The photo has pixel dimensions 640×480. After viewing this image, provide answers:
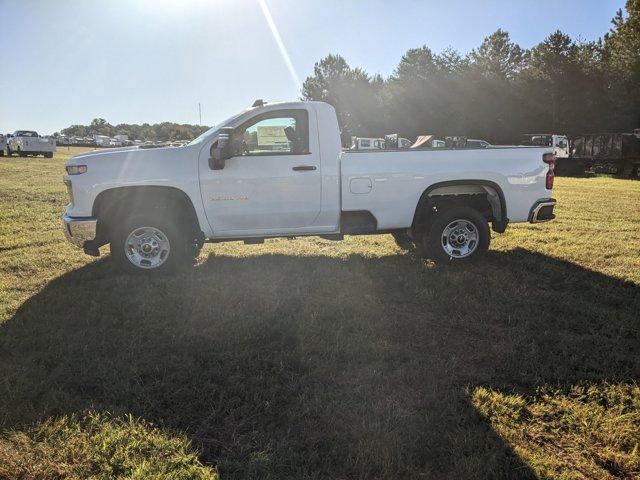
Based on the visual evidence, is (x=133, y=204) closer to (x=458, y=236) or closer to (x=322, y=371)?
(x=322, y=371)

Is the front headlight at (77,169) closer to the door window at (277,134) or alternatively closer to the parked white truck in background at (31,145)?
the door window at (277,134)

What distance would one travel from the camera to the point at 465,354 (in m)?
3.81

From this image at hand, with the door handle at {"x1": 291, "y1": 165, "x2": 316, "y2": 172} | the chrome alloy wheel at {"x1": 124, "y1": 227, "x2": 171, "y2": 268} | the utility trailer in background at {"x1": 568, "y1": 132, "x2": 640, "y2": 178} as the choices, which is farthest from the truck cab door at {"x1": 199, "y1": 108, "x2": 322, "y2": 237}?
the utility trailer in background at {"x1": 568, "y1": 132, "x2": 640, "y2": 178}

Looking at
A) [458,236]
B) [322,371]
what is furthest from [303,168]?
[322,371]

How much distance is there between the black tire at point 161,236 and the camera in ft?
18.4

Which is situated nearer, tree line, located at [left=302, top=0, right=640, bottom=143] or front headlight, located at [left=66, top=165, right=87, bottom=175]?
front headlight, located at [left=66, top=165, right=87, bottom=175]

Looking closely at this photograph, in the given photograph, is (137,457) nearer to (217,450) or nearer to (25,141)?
(217,450)

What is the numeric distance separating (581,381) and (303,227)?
11.5ft

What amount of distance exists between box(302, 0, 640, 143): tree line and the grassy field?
121 ft

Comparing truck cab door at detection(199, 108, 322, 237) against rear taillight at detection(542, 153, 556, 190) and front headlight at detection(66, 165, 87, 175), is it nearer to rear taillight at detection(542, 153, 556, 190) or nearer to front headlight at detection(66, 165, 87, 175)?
front headlight at detection(66, 165, 87, 175)

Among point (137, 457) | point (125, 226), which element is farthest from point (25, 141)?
point (137, 457)

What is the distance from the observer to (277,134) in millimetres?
5805

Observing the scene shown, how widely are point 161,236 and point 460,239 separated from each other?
385cm

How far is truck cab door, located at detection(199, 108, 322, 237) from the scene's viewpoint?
5.63m
